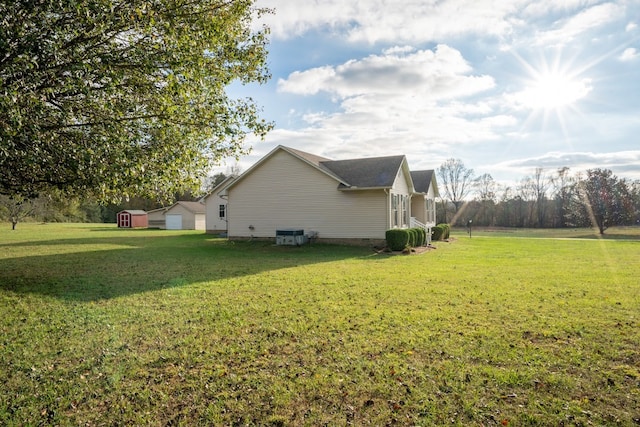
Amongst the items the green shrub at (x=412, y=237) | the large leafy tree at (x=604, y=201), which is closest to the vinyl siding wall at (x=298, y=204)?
the green shrub at (x=412, y=237)

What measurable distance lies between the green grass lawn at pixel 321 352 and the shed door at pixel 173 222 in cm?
3377

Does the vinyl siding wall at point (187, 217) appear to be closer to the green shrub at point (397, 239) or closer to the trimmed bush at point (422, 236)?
the trimmed bush at point (422, 236)

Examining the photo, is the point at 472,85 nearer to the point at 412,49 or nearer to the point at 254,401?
the point at 412,49

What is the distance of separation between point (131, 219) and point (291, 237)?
115ft

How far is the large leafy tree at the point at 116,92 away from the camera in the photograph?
520 cm

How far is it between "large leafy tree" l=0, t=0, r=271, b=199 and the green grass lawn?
258 cm

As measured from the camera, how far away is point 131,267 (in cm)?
Result: 1275

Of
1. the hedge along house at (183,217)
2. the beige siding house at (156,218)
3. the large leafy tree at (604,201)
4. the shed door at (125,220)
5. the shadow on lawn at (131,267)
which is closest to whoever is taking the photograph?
the shadow on lawn at (131,267)

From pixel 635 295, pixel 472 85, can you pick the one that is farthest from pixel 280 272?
pixel 472 85

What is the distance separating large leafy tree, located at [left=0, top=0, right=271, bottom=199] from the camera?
5199mm

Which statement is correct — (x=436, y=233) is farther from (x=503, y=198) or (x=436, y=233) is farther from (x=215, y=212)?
(x=503, y=198)

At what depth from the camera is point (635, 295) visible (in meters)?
8.04

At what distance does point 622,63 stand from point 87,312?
49.2ft

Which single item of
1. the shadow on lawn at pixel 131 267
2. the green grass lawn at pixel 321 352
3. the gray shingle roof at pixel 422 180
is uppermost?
the gray shingle roof at pixel 422 180
